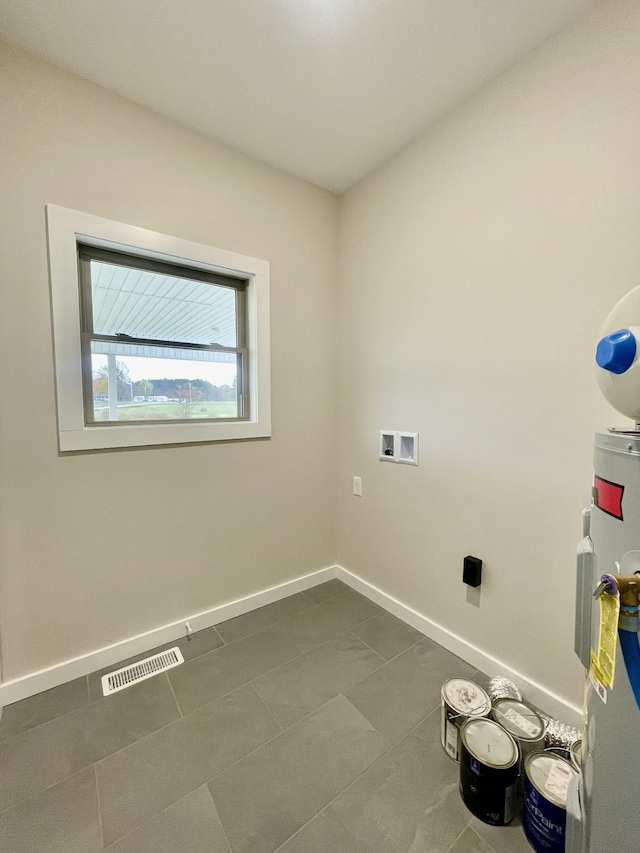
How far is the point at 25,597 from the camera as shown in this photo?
1468 mm

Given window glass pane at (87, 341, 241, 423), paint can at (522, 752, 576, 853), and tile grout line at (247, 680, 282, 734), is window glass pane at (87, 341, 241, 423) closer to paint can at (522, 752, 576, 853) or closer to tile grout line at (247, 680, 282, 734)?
tile grout line at (247, 680, 282, 734)

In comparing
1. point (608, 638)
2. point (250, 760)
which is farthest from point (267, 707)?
point (608, 638)

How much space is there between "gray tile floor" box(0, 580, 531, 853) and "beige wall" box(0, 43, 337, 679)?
0.36m

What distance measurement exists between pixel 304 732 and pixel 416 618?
0.85 metres

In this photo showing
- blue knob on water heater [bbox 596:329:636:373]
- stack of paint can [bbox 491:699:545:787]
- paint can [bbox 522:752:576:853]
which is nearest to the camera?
blue knob on water heater [bbox 596:329:636:373]

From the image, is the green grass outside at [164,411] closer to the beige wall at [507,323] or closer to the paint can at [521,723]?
the beige wall at [507,323]

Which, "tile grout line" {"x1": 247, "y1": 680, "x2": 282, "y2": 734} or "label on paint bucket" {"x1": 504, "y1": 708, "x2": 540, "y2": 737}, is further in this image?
"tile grout line" {"x1": 247, "y1": 680, "x2": 282, "y2": 734}

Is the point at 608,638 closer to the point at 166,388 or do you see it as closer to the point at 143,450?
Result: the point at 143,450

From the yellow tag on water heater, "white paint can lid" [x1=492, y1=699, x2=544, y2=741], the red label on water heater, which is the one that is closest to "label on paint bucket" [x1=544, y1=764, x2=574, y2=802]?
"white paint can lid" [x1=492, y1=699, x2=544, y2=741]

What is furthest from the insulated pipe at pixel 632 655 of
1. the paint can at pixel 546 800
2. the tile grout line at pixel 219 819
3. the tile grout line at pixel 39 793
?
the tile grout line at pixel 39 793

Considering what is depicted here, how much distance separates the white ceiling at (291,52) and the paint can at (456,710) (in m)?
2.49

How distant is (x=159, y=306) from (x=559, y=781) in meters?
2.45

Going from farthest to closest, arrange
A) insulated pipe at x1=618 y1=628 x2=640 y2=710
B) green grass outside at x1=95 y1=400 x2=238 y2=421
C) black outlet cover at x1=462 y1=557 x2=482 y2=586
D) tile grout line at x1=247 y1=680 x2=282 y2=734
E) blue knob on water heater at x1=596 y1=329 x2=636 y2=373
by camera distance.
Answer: green grass outside at x1=95 y1=400 x2=238 y2=421, black outlet cover at x1=462 y1=557 x2=482 y2=586, tile grout line at x1=247 y1=680 x2=282 y2=734, blue knob on water heater at x1=596 y1=329 x2=636 y2=373, insulated pipe at x1=618 y1=628 x2=640 y2=710

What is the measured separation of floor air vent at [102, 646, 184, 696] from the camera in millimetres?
1540
